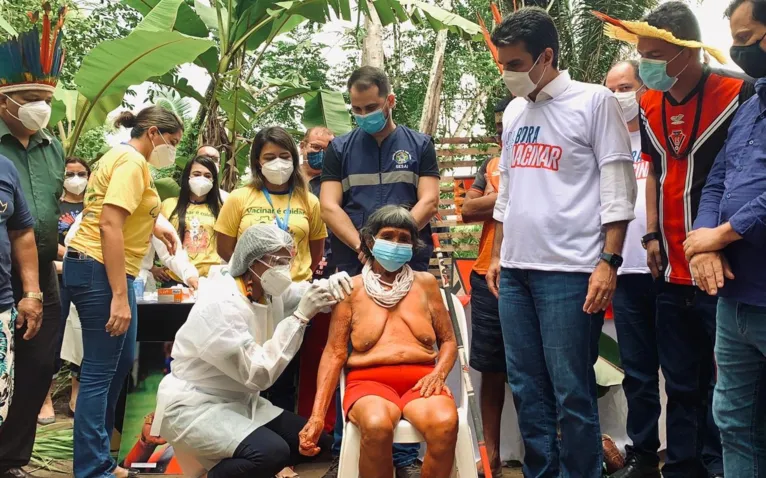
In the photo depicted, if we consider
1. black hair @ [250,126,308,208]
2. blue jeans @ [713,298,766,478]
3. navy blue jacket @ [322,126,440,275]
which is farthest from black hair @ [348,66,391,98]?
blue jeans @ [713,298,766,478]

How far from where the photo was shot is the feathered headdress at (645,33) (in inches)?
108

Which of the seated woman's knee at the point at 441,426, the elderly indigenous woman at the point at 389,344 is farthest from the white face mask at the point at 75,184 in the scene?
the seated woman's knee at the point at 441,426

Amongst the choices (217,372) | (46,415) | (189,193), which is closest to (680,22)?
(217,372)

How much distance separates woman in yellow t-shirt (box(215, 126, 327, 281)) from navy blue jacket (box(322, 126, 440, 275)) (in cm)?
38

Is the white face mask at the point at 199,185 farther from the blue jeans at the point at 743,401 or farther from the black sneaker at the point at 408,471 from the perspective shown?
the blue jeans at the point at 743,401

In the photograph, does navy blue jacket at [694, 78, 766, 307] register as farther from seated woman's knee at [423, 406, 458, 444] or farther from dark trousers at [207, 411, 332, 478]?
dark trousers at [207, 411, 332, 478]

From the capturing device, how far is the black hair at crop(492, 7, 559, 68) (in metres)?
2.96

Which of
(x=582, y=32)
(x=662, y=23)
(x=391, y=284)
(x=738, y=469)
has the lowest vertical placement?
(x=738, y=469)

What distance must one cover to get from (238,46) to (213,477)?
5096mm

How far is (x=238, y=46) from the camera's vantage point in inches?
288

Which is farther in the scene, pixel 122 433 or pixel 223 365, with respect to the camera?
pixel 122 433

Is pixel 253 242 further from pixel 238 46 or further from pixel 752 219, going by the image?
pixel 238 46

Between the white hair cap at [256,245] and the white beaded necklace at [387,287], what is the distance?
403 millimetres

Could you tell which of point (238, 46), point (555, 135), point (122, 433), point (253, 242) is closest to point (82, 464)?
point (122, 433)
